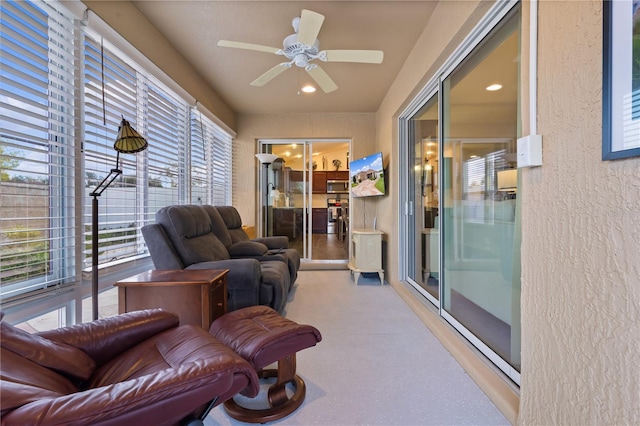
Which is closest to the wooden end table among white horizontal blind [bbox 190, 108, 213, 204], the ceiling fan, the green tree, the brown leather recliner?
the brown leather recliner

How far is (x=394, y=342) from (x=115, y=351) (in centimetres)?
179

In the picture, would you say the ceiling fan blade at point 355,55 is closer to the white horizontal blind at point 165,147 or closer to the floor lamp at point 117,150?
the floor lamp at point 117,150

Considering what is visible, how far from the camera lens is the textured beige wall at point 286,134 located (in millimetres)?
4809

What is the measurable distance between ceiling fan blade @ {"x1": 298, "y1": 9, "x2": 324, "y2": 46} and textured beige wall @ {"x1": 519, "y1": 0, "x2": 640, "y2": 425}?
3.89 ft

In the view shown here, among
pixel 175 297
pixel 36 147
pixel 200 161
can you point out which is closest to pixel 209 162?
pixel 200 161

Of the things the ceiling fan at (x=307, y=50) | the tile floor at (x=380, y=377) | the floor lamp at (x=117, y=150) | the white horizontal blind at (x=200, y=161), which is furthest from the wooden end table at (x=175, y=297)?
the white horizontal blind at (x=200, y=161)

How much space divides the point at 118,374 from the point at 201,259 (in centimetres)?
135

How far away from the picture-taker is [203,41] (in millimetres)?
2686

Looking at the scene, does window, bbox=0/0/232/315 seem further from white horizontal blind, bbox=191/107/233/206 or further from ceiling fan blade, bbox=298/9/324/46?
ceiling fan blade, bbox=298/9/324/46

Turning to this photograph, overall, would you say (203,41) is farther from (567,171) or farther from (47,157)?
(567,171)

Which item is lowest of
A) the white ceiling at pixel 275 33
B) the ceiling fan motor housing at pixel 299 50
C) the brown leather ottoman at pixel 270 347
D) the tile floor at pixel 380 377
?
the tile floor at pixel 380 377

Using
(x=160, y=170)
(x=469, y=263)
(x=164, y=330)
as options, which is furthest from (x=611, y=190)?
(x=160, y=170)

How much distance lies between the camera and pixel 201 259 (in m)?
2.41

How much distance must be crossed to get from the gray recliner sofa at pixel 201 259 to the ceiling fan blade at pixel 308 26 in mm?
1702
